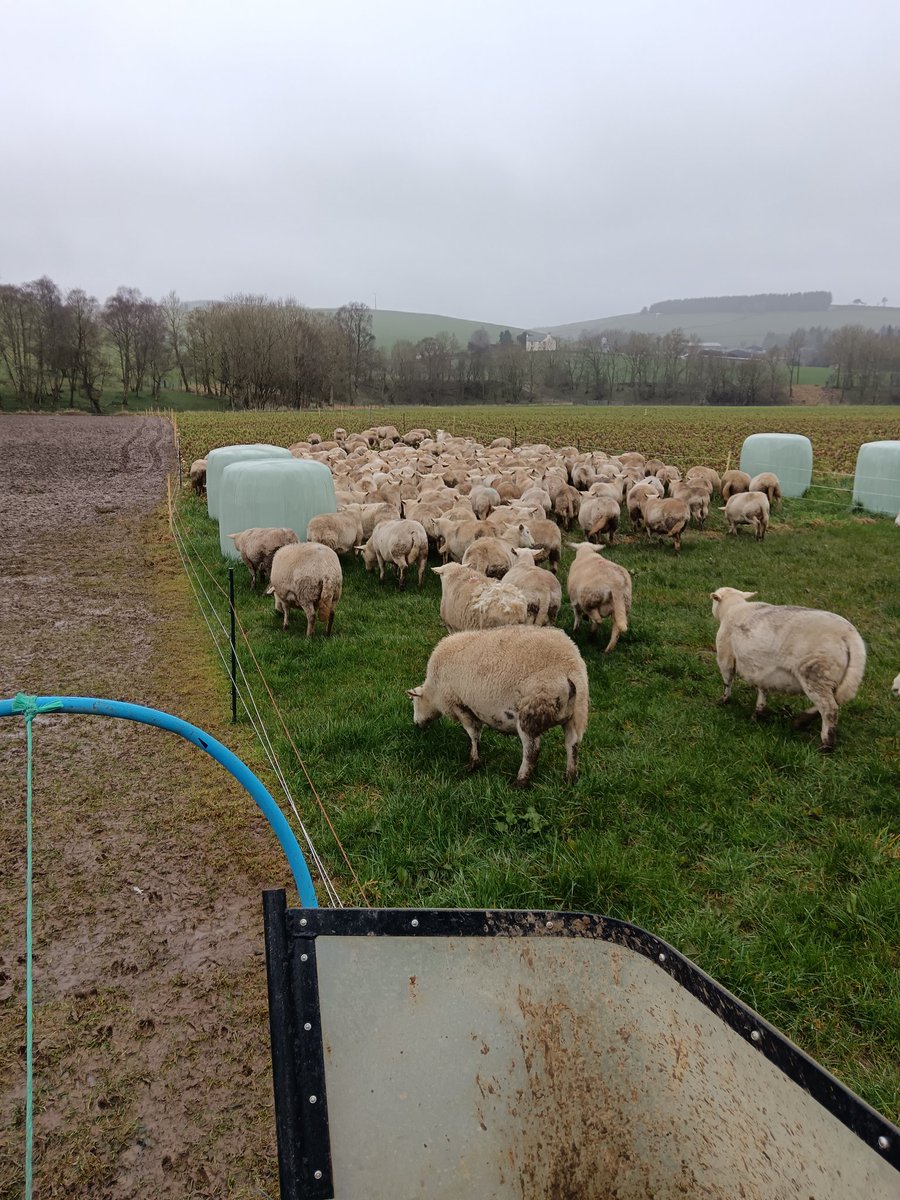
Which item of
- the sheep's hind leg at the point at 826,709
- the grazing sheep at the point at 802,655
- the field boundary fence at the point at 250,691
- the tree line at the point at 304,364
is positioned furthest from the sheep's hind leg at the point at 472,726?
the tree line at the point at 304,364

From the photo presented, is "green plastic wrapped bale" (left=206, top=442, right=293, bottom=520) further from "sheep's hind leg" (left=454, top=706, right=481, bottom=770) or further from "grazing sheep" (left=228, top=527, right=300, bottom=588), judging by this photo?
"sheep's hind leg" (left=454, top=706, right=481, bottom=770)

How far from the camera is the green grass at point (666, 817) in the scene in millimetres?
3961

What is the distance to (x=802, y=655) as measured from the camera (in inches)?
245

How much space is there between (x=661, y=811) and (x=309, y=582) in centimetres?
542

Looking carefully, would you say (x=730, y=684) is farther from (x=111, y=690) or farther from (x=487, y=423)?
(x=487, y=423)

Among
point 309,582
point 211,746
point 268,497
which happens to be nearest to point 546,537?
point 309,582

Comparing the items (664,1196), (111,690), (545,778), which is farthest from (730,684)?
(111,690)

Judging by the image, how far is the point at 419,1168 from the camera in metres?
2.33

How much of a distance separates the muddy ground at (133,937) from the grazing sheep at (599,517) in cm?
812

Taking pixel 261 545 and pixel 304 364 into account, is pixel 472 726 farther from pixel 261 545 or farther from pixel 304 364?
pixel 304 364

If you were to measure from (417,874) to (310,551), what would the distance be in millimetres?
5635

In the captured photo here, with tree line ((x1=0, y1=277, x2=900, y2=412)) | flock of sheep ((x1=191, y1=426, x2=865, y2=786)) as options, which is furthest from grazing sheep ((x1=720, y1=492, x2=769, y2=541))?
tree line ((x1=0, y1=277, x2=900, y2=412))

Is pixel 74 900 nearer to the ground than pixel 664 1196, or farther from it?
nearer to the ground

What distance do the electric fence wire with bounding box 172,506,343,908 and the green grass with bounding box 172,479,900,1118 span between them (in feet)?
0.53
